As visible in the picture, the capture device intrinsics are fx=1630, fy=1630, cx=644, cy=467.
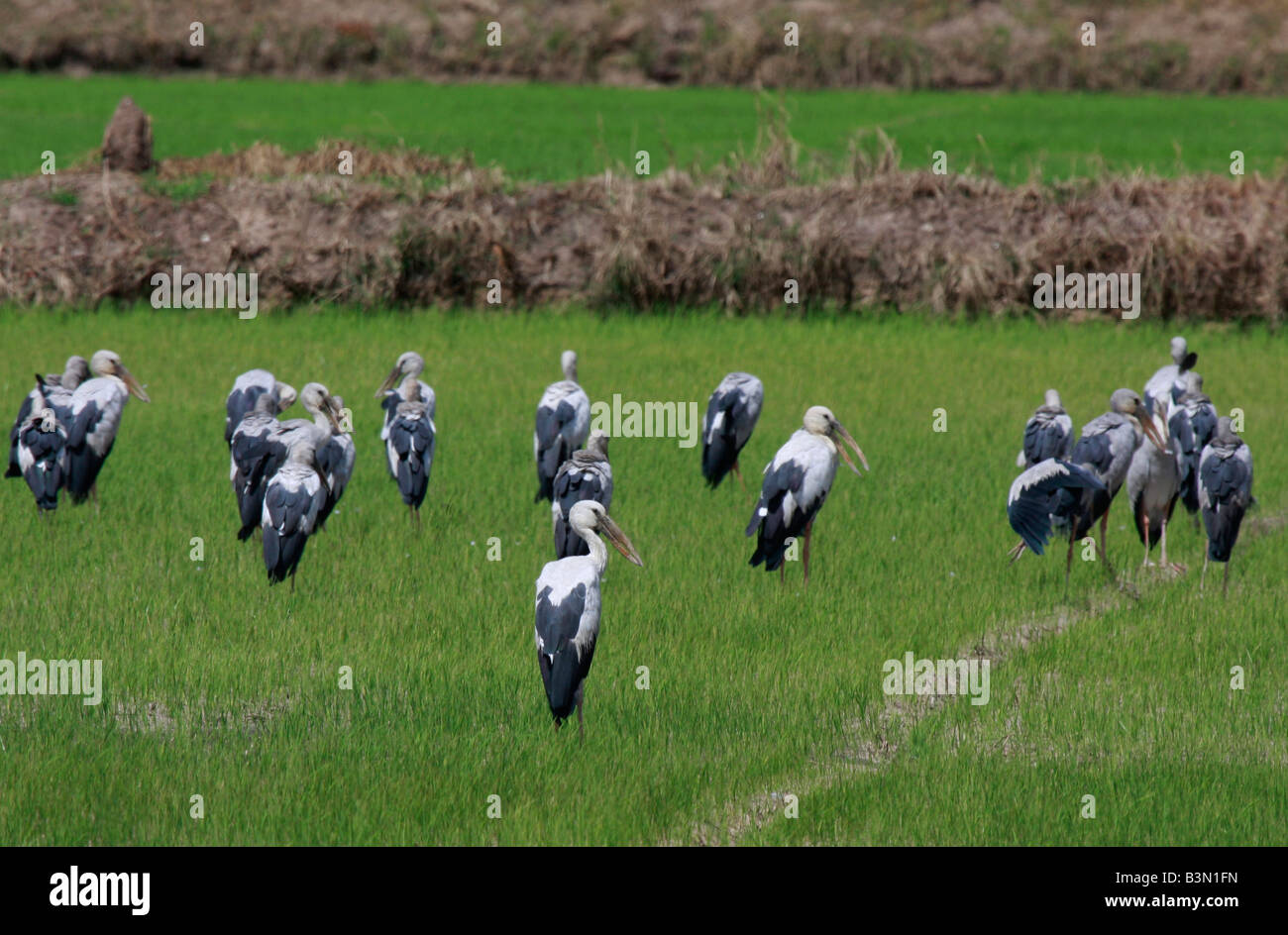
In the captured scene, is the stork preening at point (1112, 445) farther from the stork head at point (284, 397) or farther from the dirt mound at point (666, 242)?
the dirt mound at point (666, 242)

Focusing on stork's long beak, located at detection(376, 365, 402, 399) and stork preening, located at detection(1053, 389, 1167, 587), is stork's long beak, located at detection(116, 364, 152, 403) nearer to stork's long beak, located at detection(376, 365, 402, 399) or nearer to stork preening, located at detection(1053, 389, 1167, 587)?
stork's long beak, located at detection(376, 365, 402, 399)

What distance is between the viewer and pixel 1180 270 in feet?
74.9

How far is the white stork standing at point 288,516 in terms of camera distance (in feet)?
33.9

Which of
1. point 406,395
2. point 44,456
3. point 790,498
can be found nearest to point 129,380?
point 44,456

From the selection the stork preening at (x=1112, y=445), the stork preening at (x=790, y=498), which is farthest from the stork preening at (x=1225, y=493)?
the stork preening at (x=790, y=498)

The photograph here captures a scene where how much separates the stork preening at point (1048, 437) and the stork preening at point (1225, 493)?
1628mm

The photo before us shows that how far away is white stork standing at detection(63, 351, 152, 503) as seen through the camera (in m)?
12.5

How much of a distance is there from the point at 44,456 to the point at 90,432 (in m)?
0.63

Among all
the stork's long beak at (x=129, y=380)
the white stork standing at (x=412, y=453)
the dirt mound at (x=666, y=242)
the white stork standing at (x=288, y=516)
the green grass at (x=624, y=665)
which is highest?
the dirt mound at (x=666, y=242)

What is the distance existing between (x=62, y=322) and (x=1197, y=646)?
16442 millimetres

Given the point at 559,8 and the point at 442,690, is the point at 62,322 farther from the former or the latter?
the point at 559,8

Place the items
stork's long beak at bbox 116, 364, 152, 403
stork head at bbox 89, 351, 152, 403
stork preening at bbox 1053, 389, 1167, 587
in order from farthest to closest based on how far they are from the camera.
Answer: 1. stork's long beak at bbox 116, 364, 152, 403
2. stork head at bbox 89, 351, 152, 403
3. stork preening at bbox 1053, 389, 1167, 587

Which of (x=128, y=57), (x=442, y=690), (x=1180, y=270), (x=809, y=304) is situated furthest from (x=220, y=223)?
(x=128, y=57)

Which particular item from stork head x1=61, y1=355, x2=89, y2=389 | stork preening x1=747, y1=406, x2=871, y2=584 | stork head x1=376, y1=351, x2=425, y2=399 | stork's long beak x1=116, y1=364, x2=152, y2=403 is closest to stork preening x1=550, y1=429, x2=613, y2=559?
stork preening x1=747, y1=406, x2=871, y2=584
